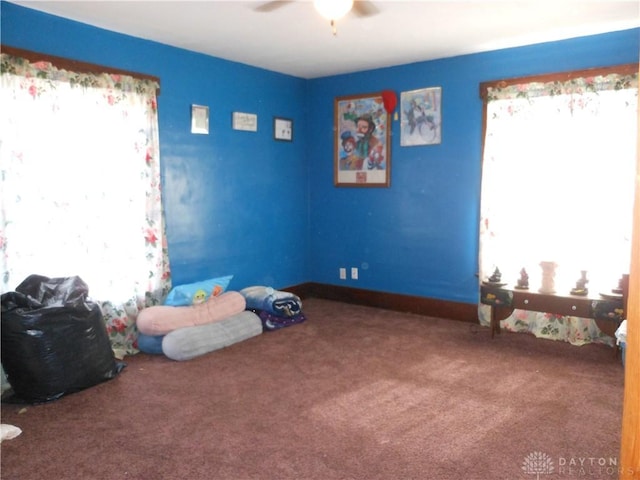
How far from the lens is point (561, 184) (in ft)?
13.3

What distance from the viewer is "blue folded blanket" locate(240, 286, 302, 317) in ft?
14.6

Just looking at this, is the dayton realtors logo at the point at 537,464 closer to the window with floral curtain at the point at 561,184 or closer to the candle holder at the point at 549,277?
the candle holder at the point at 549,277

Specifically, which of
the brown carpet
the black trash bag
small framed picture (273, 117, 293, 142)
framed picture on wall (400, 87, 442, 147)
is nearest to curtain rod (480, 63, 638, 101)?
framed picture on wall (400, 87, 442, 147)

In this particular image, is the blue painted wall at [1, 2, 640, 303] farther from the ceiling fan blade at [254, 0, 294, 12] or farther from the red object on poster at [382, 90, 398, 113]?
the ceiling fan blade at [254, 0, 294, 12]

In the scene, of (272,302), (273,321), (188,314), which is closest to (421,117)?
(272,302)

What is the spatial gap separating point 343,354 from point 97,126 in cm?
235

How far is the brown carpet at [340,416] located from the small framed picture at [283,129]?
7.05 feet

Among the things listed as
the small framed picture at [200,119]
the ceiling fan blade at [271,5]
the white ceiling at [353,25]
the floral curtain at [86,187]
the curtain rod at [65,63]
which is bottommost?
the floral curtain at [86,187]

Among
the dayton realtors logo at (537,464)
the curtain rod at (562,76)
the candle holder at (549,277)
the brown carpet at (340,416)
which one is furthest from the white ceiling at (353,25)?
the dayton realtors logo at (537,464)

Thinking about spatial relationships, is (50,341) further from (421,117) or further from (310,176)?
(421,117)

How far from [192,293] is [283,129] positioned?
2034 mm

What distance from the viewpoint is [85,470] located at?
2.29 m

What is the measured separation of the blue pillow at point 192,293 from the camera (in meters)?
4.02

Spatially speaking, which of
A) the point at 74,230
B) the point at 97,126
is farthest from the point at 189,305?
the point at 97,126
